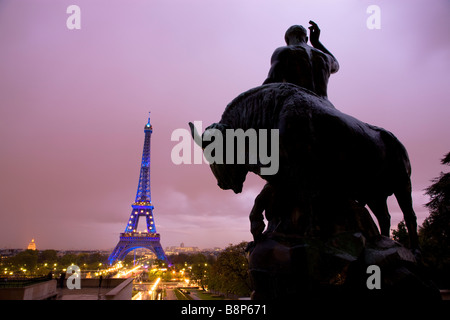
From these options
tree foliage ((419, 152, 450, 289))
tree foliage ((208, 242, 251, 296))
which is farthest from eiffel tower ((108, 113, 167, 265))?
tree foliage ((419, 152, 450, 289))

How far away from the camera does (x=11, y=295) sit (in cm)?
1295

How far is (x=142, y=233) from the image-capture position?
6412 centimetres

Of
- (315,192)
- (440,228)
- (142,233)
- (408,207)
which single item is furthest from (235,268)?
(142,233)

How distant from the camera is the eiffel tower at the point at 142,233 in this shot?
200 feet

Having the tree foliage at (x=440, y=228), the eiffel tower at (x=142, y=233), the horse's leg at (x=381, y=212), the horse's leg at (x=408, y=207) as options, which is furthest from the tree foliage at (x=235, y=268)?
the eiffel tower at (x=142, y=233)

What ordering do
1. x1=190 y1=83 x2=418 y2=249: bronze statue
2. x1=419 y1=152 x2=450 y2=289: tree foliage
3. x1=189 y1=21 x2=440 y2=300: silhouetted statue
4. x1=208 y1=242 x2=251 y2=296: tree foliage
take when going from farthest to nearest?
x1=208 y1=242 x2=251 y2=296: tree foliage
x1=419 y1=152 x2=450 y2=289: tree foliage
x1=190 y1=83 x2=418 y2=249: bronze statue
x1=189 y1=21 x2=440 y2=300: silhouetted statue

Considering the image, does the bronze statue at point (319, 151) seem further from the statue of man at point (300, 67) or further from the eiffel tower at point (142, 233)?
the eiffel tower at point (142, 233)

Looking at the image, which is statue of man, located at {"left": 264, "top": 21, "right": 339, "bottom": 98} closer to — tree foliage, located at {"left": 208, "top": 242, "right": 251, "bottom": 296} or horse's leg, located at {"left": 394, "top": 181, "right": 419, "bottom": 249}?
horse's leg, located at {"left": 394, "top": 181, "right": 419, "bottom": 249}

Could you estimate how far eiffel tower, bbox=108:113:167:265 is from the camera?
6097 cm

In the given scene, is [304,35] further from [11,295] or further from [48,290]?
[48,290]

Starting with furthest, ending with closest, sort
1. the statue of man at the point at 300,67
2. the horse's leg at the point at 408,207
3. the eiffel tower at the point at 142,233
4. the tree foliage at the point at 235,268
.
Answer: the eiffel tower at the point at 142,233 < the tree foliage at the point at 235,268 < the statue of man at the point at 300,67 < the horse's leg at the point at 408,207

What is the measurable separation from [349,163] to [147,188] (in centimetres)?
7042

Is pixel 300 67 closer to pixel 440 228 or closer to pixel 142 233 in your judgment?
pixel 440 228

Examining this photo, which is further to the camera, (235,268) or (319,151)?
(235,268)
